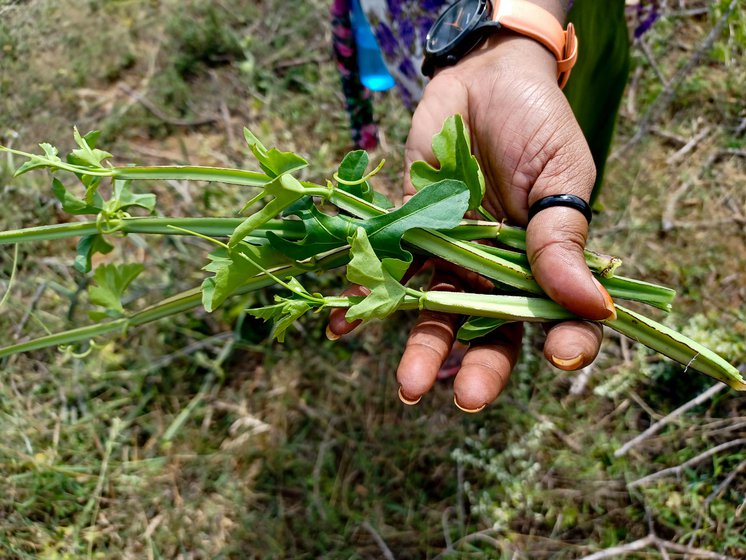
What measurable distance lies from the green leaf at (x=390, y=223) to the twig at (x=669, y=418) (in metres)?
1.06

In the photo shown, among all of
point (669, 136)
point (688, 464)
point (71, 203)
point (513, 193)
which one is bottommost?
point (688, 464)

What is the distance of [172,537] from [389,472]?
0.66m

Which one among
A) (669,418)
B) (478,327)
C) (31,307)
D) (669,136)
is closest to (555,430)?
(669,418)

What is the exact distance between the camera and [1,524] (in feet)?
5.59

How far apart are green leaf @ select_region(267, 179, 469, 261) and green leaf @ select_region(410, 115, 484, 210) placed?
0.08 m

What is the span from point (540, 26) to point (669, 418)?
3.84 feet

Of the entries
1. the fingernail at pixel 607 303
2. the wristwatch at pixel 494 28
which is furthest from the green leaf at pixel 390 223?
the wristwatch at pixel 494 28

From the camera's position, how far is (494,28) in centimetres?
146

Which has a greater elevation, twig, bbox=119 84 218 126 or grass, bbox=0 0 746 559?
twig, bbox=119 84 218 126

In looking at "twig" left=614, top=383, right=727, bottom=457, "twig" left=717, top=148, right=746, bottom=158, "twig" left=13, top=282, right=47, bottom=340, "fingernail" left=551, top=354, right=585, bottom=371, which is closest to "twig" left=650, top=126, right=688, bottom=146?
"twig" left=717, top=148, right=746, bottom=158

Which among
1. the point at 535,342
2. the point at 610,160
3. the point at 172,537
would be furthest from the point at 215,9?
the point at 172,537

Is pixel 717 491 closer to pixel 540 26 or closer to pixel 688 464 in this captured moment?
pixel 688 464

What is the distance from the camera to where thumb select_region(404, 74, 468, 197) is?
1.46 metres

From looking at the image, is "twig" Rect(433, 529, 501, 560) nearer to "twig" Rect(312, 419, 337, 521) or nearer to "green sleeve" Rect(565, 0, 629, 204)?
"twig" Rect(312, 419, 337, 521)
